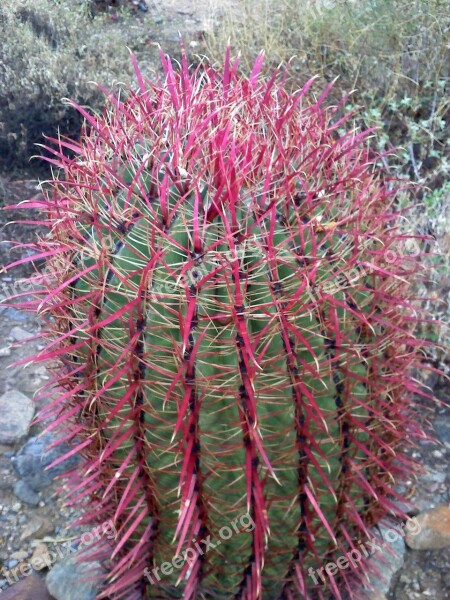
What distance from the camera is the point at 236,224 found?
1260 millimetres

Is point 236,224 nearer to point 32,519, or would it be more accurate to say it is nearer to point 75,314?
point 75,314

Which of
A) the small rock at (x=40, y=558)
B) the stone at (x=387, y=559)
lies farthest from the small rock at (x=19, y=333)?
the stone at (x=387, y=559)

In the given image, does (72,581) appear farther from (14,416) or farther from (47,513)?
(14,416)

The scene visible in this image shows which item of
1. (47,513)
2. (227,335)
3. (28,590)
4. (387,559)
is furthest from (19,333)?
A: (227,335)

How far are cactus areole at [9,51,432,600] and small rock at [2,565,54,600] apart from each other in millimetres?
585

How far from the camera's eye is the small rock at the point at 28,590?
6.79ft

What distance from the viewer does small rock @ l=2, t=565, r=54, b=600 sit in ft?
6.79

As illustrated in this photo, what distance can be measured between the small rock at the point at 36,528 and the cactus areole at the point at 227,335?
808mm

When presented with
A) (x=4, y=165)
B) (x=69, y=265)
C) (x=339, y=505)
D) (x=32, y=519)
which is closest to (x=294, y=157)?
(x=69, y=265)

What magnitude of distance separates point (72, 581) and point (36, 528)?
1.14ft

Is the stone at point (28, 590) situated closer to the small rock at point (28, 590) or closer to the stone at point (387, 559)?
the small rock at point (28, 590)

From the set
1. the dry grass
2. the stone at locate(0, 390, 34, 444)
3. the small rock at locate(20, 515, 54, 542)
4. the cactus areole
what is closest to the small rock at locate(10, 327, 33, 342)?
the stone at locate(0, 390, 34, 444)

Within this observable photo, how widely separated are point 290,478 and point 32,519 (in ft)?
4.23

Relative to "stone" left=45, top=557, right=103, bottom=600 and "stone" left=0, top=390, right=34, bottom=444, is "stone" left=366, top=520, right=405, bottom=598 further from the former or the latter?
"stone" left=0, top=390, right=34, bottom=444
